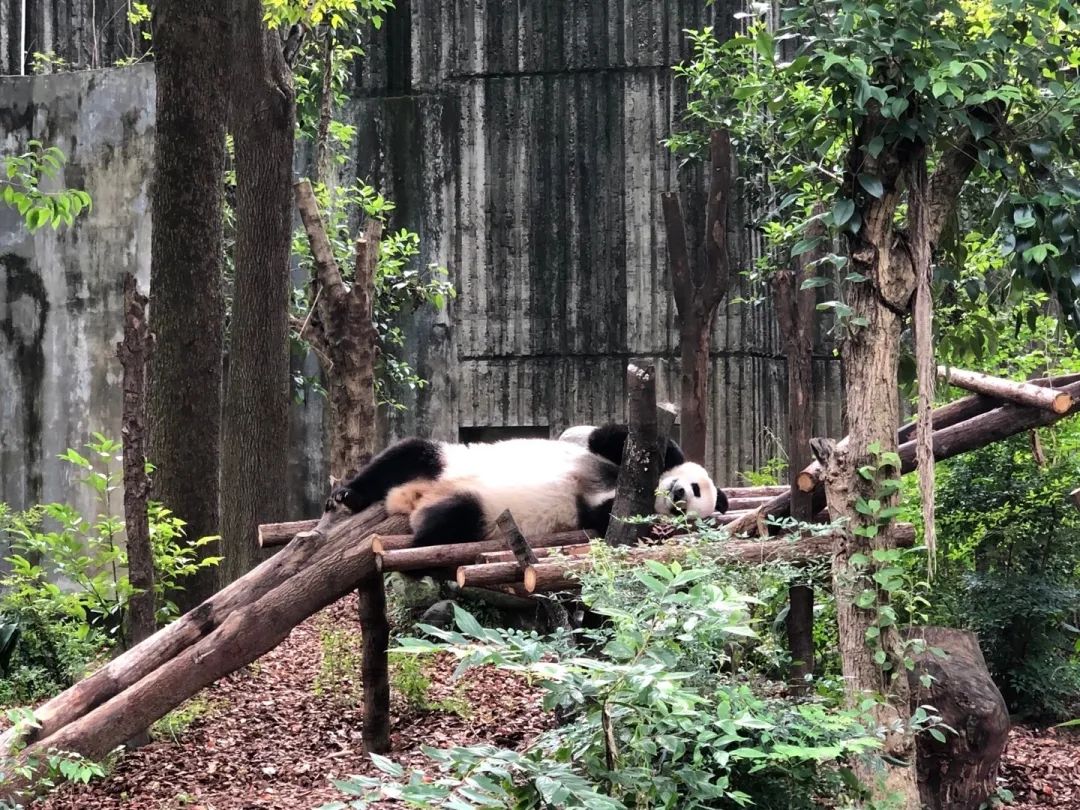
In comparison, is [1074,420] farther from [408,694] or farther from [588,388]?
[588,388]

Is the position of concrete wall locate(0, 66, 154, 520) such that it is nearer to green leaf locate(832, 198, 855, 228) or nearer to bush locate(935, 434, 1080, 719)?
bush locate(935, 434, 1080, 719)

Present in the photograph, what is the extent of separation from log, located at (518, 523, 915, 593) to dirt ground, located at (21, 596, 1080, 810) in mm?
1503

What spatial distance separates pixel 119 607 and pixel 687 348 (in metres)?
4.20

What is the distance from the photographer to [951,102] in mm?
3836

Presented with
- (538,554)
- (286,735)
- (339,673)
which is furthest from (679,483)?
(339,673)

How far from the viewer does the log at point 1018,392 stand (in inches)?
188

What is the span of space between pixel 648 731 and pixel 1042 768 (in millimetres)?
3603

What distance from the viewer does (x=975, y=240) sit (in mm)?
6293

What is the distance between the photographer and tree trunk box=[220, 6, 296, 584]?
7621mm

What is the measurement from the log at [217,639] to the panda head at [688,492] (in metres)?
1.29

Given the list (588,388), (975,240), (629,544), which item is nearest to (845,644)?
(629,544)

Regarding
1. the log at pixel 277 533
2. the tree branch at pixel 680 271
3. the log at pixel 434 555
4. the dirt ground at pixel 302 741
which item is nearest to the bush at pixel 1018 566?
the dirt ground at pixel 302 741

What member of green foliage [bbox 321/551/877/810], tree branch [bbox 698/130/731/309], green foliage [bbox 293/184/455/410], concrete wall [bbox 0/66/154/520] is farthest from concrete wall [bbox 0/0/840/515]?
green foliage [bbox 321/551/877/810]

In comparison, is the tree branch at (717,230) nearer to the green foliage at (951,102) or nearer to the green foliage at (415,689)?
the green foliage at (415,689)
